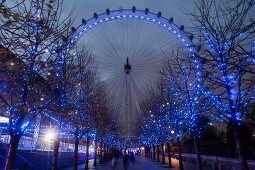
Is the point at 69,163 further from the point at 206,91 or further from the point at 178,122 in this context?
the point at 206,91

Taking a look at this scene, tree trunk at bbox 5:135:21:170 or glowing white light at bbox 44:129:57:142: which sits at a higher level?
glowing white light at bbox 44:129:57:142

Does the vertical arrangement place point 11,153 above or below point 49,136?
below

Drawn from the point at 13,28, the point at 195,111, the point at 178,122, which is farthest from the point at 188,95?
the point at 13,28

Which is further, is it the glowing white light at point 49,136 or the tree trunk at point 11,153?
the glowing white light at point 49,136

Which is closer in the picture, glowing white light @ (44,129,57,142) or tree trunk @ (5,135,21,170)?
tree trunk @ (5,135,21,170)

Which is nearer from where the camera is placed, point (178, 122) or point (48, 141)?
point (48, 141)

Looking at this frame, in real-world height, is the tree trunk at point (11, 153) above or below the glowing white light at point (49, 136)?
below

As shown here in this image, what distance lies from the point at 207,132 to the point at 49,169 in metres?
40.2

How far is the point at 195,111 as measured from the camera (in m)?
26.8

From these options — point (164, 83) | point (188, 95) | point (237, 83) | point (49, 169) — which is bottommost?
point (49, 169)

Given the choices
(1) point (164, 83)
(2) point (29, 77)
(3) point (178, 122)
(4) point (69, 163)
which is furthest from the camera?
(4) point (69, 163)

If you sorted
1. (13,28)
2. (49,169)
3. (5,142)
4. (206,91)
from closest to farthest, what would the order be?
(13,28)
(206,91)
(5,142)
(49,169)

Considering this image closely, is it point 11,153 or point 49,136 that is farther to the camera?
point 49,136

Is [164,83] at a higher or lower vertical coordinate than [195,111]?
higher
